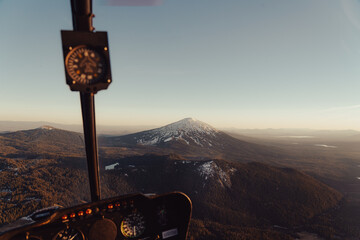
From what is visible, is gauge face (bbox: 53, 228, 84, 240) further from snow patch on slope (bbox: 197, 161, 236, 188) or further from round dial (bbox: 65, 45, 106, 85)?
snow patch on slope (bbox: 197, 161, 236, 188)

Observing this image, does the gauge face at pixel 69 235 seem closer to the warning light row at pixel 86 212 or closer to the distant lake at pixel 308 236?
the warning light row at pixel 86 212

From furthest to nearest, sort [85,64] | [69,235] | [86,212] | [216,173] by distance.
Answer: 1. [216,173]
2. [69,235]
3. [86,212]
4. [85,64]

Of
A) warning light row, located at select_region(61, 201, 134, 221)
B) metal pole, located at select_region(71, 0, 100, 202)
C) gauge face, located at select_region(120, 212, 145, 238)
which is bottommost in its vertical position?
gauge face, located at select_region(120, 212, 145, 238)

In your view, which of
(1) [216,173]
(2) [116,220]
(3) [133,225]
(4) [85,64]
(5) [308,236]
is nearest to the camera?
(4) [85,64]

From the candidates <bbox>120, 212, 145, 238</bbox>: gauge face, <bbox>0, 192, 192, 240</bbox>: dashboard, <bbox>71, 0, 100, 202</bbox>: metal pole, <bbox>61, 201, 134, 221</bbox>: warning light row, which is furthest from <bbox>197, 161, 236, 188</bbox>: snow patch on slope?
<bbox>71, 0, 100, 202</bbox>: metal pole

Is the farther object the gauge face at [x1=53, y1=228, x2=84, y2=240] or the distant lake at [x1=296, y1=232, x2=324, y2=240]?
the distant lake at [x1=296, y1=232, x2=324, y2=240]

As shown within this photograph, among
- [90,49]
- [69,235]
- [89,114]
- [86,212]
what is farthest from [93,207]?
[90,49]

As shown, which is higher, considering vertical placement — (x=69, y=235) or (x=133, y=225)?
(x=69, y=235)

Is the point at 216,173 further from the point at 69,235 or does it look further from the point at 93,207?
the point at 93,207
